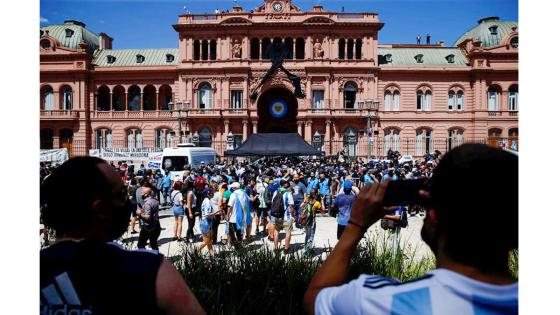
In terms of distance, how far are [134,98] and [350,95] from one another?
19328 mm

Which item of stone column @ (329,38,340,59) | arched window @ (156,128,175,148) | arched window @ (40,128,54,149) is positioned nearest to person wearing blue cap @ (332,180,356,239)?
arched window @ (40,128,54,149)

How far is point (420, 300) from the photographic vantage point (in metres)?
1.48

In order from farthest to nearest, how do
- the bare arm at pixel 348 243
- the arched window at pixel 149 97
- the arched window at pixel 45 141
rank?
the arched window at pixel 149 97 → the arched window at pixel 45 141 → the bare arm at pixel 348 243

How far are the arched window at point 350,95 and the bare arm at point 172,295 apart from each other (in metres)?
38.7

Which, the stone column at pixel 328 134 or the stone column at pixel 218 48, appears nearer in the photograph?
the stone column at pixel 218 48

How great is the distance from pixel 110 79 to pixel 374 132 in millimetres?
22402

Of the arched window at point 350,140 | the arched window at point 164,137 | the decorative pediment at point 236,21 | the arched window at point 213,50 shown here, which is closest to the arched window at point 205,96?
the arched window at point 213,50

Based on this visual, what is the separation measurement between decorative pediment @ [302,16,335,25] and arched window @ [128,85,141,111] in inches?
609

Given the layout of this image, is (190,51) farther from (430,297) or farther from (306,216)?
(430,297)

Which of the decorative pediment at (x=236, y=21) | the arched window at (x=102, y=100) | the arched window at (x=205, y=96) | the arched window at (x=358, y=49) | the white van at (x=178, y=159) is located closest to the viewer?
the white van at (x=178, y=159)

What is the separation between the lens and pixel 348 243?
170 centimetres

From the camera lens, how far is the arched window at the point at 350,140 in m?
38.1

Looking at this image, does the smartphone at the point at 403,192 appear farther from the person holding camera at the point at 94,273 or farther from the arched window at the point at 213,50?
the arched window at the point at 213,50

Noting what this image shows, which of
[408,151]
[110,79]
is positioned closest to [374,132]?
[408,151]
